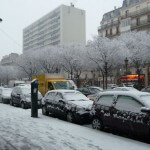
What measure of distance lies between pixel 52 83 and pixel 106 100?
67.9 ft

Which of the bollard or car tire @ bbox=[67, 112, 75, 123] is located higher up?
the bollard

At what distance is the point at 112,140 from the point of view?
1091 cm

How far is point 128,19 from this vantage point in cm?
7406

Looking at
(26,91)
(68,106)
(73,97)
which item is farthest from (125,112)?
(26,91)

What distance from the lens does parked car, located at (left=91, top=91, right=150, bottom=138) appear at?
1105 centimetres

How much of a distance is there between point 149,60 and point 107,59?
6.92 metres

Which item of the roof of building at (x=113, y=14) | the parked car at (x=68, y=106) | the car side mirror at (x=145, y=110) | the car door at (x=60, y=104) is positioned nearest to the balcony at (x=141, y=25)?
the roof of building at (x=113, y=14)

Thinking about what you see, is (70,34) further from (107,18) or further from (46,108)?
(46,108)

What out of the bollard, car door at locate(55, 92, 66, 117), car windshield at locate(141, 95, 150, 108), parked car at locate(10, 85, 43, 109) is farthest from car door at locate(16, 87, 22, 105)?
car windshield at locate(141, 95, 150, 108)

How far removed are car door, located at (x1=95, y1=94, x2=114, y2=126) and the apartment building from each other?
56.1 meters

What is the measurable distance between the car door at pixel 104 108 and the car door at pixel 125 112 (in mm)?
357

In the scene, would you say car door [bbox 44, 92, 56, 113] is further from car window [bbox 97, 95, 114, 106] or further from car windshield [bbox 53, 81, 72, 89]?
car windshield [bbox 53, 81, 72, 89]

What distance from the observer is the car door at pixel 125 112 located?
11513mm

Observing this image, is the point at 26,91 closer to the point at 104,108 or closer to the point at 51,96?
the point at 51,96
